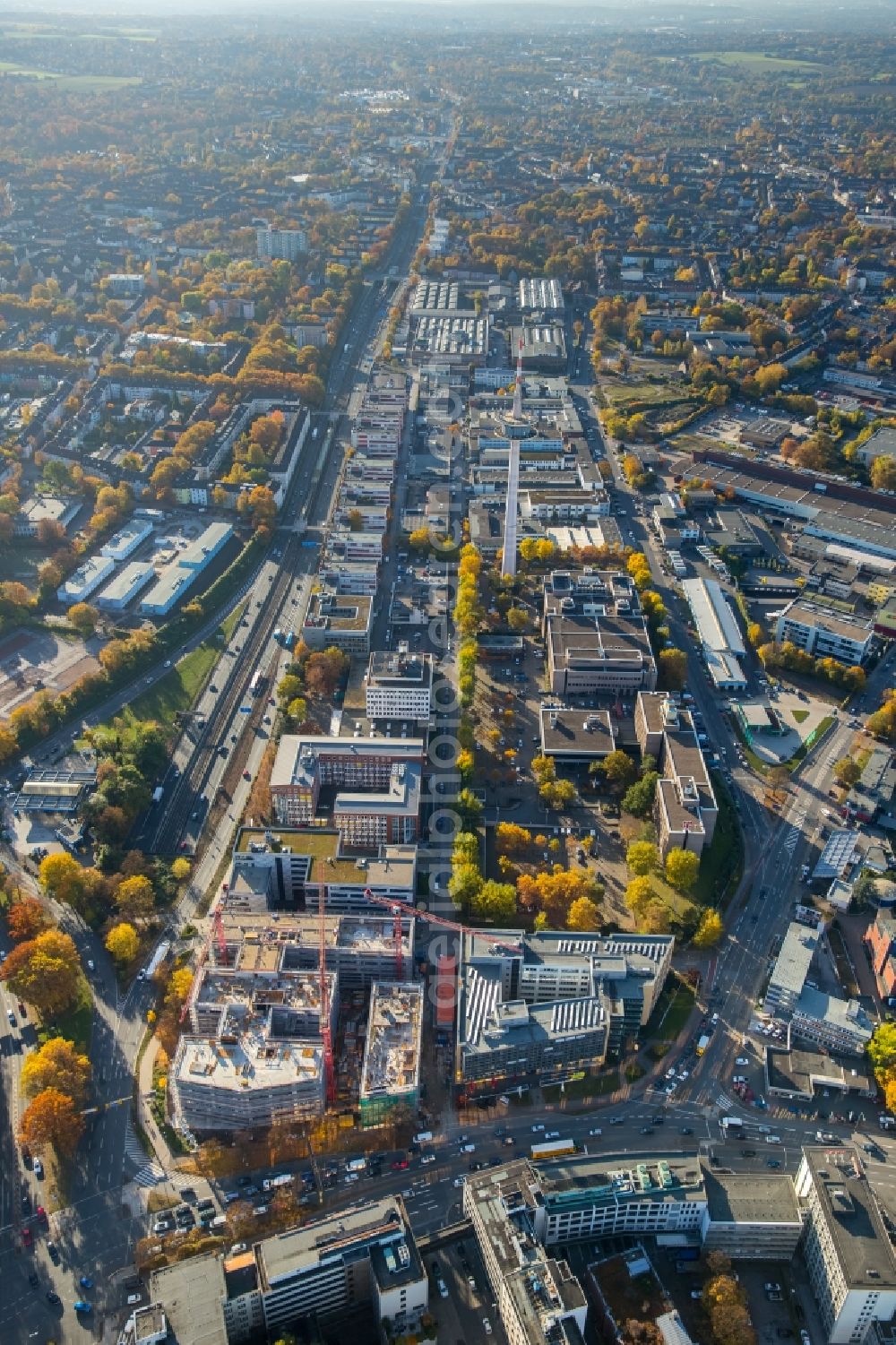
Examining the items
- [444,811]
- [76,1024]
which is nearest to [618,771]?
[444,811]

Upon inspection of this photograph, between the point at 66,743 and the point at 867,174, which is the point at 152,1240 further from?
the point at 867,174

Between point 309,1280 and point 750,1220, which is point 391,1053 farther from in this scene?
point 750,1220

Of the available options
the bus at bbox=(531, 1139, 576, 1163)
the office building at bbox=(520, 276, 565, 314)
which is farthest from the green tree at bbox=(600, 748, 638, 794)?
the office building at bbox=(520, 276, 565, 314)

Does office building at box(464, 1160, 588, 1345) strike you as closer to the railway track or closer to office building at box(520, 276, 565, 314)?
the railway track

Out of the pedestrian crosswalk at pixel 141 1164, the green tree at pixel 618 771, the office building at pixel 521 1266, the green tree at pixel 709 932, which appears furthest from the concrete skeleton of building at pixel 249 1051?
the green tree at pixel 618 771

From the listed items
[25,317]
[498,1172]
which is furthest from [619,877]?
[25,317]
